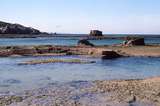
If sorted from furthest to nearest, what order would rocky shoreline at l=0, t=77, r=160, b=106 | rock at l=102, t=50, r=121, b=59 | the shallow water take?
rock at l=102, t=50, r=121, b=59, the shallow water, rocky shoreline at l=0, t=77, r=160, b=106

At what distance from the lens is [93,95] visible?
64.4 ft

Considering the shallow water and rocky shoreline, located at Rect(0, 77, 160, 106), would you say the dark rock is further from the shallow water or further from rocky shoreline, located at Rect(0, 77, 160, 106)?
rocky shoreline, located at Rect(0, 77, 160, 106)

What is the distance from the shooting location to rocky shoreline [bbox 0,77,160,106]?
58.1 feet

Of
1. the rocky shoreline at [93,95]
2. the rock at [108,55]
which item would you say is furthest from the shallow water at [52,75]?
the rock at [108,55]

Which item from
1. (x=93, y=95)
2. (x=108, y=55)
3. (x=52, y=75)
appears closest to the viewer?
(x=93, y=95)

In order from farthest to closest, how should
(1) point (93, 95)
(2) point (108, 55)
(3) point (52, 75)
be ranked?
(2) point (108, 55) < (3) point (52, 75) < (1) point (93, 95)

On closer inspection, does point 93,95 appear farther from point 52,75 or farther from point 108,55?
point 108,55

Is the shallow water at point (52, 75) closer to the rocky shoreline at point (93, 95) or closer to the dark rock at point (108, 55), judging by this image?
the rocky shoreline at point (93, 95)

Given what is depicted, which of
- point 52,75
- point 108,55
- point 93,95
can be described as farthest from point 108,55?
point 93,95

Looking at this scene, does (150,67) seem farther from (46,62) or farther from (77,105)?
(77,105)

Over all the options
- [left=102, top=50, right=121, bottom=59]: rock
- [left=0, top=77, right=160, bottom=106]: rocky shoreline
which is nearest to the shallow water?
[left=0, top=77, right=160, bottom=106]: rocky shoreline

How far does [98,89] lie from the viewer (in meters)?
21.2

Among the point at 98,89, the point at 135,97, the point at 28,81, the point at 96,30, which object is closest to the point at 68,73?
the point at 28,81

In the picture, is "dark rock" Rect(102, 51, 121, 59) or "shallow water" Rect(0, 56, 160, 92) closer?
"shallow water" Rect(0, 56, 160, 92)
